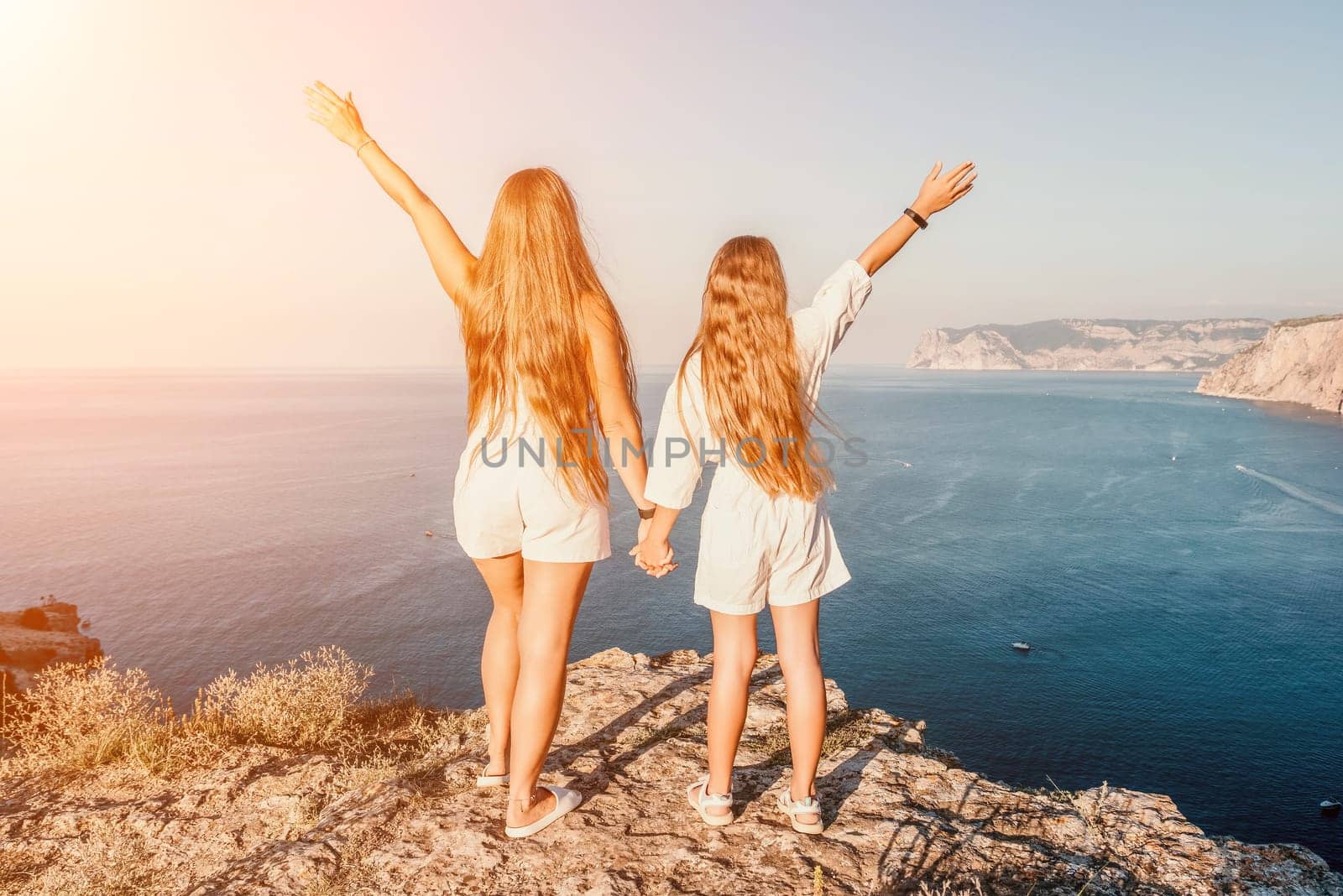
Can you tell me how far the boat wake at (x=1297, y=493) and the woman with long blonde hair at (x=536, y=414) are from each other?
8469 cm

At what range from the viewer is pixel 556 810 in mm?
3244

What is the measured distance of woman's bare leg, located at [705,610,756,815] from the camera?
3.04 metres

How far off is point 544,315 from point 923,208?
177 cm

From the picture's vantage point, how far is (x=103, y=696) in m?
8.96

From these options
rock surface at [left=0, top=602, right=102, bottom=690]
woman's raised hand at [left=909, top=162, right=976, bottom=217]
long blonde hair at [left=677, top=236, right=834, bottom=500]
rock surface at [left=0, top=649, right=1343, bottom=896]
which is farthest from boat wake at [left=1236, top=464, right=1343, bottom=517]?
rock surface at [left=0, top=602, right=102, bottom=690]

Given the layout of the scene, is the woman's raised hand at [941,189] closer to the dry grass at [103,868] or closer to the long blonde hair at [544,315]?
the long blonde hair at [544,315]

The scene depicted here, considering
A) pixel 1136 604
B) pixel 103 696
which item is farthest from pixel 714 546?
pixel 1136 604

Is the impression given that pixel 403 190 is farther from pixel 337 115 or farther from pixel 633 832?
pixel 633 832

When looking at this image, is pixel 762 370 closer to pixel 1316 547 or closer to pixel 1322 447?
pixel 1316 547

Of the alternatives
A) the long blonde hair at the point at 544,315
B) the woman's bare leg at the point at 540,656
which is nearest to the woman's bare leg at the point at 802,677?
the woman's bare leg at the point at 540,656

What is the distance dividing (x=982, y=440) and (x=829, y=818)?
108 meters

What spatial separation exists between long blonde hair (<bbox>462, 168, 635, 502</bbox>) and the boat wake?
84.8 m

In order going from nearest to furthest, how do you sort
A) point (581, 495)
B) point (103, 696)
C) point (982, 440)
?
point (581, 495), point (103, 696), point (982, 440)

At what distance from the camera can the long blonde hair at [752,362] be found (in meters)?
2.87
